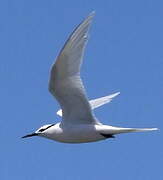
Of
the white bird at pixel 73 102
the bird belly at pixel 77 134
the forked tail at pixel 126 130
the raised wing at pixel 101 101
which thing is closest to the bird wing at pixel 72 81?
the white bird at pixel 73 102

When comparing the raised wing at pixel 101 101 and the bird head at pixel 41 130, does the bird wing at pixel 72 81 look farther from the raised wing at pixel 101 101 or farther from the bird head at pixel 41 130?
the raised wing at pixel 101 101

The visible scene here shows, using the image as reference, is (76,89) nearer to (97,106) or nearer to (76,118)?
(76,118)

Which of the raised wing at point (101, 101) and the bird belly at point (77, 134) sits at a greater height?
the raised wing at point (101, 101)

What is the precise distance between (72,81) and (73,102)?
2.69 ft

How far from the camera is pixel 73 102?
866 inches

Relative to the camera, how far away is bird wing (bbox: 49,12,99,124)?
66.2 ft

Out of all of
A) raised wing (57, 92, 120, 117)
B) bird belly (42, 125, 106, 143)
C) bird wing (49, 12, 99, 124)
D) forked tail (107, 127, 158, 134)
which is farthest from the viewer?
raised wing (57, 92, 120, 117)

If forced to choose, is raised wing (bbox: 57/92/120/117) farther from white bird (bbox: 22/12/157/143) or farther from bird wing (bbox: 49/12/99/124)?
bird wing (bbox: 49/12/99/124)

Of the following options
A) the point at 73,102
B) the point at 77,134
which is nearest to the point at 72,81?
the point at 73,102

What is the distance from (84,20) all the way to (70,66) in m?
1.36

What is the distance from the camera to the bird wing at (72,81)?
2017 centimetres

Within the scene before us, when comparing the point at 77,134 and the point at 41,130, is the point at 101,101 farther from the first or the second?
the point at 77,134

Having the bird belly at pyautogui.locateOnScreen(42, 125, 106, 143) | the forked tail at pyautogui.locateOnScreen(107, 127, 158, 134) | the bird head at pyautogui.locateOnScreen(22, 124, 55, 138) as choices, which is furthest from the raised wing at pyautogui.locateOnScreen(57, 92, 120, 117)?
the forked tail at pyautogui.locateOnScreen(107, 127, 158, 134)

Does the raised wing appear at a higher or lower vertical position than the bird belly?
higher
